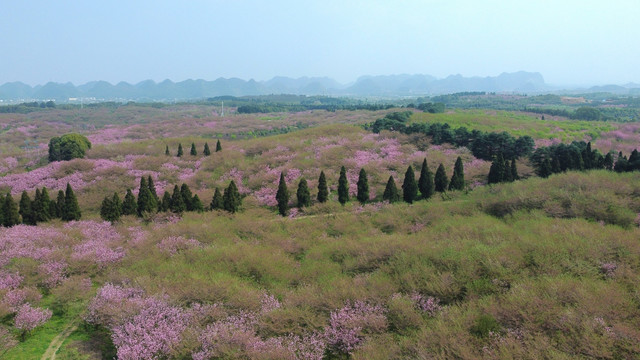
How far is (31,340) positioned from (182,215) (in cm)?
1279

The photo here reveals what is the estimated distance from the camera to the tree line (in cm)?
3588

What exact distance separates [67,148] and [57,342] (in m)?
35.8

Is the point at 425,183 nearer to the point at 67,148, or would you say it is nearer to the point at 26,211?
the point at 26,211

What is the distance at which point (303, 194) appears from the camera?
27516 mm

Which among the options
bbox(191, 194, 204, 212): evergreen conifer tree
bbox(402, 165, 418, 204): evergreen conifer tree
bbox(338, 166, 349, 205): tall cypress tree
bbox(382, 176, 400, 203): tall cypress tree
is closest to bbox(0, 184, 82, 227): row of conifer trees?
bbox(191, 194, 204, 212): evergreen conifer tree

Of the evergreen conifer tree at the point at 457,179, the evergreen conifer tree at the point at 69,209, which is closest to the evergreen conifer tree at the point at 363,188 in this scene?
the evergreen conifer tree at the point at 457,179

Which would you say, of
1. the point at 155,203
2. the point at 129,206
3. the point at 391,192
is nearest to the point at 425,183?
the point at 391,192

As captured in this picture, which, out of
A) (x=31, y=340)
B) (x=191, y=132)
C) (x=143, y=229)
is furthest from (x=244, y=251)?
(x=191, y=132)

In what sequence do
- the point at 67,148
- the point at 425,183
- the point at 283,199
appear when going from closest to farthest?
1. the point at 283,199
2. the point at 425,183
3. the point at 67,148

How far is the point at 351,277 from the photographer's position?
1503cm

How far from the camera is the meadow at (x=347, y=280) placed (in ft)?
32.9

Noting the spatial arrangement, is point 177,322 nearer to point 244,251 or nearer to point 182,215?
point 244,251

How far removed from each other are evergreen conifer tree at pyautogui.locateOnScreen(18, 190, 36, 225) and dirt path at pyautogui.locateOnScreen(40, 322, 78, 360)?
14292mm

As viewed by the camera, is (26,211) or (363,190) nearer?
(26,211)
